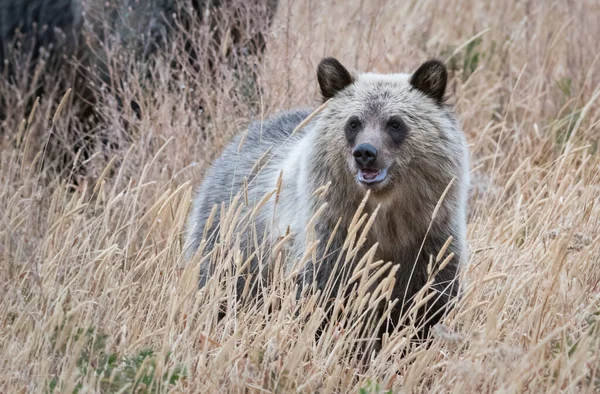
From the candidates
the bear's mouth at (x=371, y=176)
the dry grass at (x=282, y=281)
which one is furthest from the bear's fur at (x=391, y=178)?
the dry grass at (x=282, y=281)

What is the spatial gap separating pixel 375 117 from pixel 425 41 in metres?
4.18

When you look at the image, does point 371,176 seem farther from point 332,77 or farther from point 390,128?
point 332,77

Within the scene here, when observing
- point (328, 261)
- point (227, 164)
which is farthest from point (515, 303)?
point (227, 164)

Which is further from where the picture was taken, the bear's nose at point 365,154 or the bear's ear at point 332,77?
the bear's ear at point 332,77

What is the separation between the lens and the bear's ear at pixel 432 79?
477 cm

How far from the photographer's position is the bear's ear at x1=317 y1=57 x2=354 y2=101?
16.0 ft

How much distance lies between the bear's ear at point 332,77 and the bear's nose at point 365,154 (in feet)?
Result: 2.02

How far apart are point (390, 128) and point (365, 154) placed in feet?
0.94

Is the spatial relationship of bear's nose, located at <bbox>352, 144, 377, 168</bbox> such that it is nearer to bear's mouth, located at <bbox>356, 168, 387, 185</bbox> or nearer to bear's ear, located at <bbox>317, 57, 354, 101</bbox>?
bear's mouth, located at <bbox>356, 168, 387, 185</bbox>

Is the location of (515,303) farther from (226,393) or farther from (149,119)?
(149,119)

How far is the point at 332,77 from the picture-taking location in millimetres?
4934

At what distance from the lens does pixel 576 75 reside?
Result: 754 centimetres

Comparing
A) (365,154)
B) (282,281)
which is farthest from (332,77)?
(282,281)

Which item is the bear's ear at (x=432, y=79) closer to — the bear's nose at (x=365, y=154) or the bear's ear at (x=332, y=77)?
the bear's ear at (x=332, y=77)
